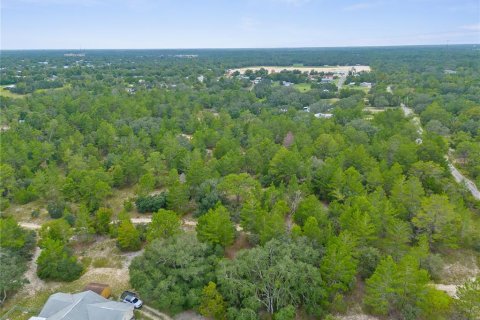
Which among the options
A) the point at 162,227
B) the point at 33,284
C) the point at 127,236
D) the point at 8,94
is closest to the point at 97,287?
the point at 127,236

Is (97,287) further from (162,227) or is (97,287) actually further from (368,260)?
(368,260)

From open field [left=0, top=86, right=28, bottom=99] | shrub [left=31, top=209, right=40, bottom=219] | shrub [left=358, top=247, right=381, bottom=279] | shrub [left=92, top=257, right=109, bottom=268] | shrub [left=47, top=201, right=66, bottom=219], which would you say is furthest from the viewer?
open field [left=0, top=86, right=28, bottom=99]

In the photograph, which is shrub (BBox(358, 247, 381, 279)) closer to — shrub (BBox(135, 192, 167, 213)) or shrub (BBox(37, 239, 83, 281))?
shrub (BBox(135, 192, 167, 213))

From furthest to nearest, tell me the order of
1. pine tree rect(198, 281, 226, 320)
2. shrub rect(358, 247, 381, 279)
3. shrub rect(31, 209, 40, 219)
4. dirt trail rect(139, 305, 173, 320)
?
shrub rect(31, 209, 40, 219), shrub rect(358, 247, 381, 279), dirt trail rect(139, 305, 173, 320), pine tree rect(198, 281, 226, 320)

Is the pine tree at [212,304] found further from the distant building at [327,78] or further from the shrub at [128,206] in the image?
the distant building at [327,78]

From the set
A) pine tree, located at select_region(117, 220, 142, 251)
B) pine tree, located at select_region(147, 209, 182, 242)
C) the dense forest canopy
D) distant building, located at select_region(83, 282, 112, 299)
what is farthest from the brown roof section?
pine tree, located at select_region(147, 209, 182, 242)

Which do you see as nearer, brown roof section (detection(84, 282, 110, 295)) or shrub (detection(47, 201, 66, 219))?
brown roof section (detection(84, 282, 110, 295))
